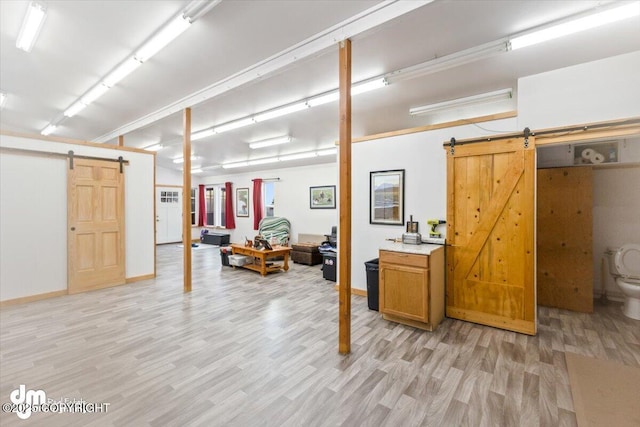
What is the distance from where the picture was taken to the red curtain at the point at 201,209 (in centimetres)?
1178

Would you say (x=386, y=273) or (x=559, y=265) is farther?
(x=559, y=265)

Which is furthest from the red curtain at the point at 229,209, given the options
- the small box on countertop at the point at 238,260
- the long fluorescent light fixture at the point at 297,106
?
the long fluorescent light fixture at the point at 297,106

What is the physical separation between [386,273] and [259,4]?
317 centimetres

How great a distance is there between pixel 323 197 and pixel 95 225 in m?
5.37

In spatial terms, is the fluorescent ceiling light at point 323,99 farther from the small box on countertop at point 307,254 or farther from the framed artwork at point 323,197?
the framed artwork at point 323,197

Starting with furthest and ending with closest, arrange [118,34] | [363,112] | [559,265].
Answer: [363,112] < [559,265] < [118,34]

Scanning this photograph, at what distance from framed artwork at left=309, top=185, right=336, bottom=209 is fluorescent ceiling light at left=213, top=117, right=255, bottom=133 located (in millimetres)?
3427

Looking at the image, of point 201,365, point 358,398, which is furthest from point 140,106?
point 358,398

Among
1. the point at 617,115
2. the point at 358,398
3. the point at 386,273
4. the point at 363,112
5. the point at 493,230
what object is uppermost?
the point at 363,112

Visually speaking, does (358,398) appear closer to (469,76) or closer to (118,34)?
(469,76)

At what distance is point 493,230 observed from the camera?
132 inches

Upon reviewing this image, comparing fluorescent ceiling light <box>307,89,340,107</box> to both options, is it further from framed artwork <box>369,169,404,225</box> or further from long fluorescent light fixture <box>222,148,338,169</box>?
long fluorescent light fixture <box>222,148,338,169</box>

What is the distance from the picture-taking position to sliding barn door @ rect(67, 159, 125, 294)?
4602mm

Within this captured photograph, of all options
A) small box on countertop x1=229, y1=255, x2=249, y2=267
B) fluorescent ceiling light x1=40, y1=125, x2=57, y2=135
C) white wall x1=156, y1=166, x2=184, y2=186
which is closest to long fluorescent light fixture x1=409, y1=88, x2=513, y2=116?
small box on countertop x1=229, y1=255, x2=249, y2=267
